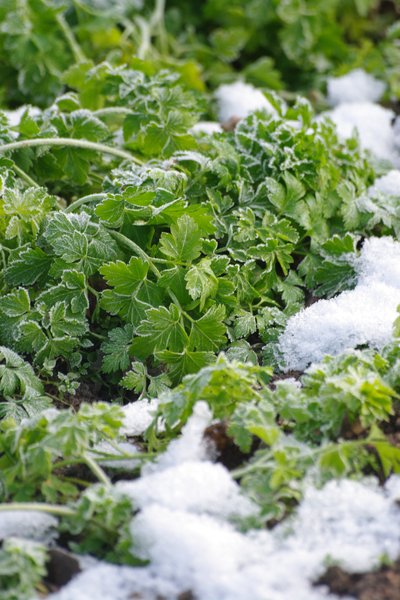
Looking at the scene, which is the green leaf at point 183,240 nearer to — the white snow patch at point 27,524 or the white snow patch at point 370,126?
the white snow patch at point 27,524

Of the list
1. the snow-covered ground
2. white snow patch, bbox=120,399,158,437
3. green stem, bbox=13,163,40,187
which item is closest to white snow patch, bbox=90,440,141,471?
white snow patch, bbox=120,399,158,437

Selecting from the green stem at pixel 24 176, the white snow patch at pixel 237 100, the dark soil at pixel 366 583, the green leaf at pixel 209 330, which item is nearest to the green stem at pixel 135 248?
the green leaf at pixel 209 330

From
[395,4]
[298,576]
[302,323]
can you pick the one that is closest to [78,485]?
[298,576]

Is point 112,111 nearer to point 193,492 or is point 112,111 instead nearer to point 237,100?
point 237,100

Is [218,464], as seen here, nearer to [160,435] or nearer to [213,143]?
[160,435]

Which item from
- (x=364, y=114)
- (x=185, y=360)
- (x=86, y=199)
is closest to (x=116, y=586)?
(x=185, y=360)

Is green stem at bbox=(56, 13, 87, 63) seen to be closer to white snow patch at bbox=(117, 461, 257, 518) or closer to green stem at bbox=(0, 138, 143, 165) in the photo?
green stem at bbox=(0, 138, 143, 165)
